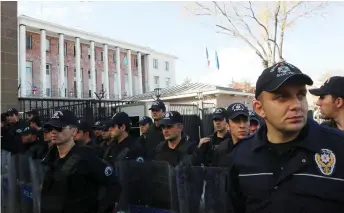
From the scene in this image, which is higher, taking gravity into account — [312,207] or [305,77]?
[305,77]

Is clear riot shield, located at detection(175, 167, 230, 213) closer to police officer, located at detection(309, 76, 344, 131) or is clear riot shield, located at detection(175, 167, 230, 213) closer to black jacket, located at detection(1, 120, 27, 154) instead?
police officer, located at detection(309, 76, 344, 131)

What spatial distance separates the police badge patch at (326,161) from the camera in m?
1.60

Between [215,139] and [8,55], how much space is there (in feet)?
20.8

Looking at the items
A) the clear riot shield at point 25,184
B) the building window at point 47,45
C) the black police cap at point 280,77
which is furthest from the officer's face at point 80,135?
the building window at point 47,45

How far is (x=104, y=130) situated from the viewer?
249 inches

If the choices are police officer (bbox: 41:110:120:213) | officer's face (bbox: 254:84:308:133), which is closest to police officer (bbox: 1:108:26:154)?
police officer (bbox: 41:110:120:213)

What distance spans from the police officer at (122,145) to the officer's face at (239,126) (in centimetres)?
115

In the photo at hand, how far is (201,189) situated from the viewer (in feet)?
9.52

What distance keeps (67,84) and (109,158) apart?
37836mm

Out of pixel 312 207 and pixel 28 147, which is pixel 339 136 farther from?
pixel 28 147

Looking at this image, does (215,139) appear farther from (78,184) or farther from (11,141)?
(11,141)

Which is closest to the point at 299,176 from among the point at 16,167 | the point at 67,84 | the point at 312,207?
the point at 312,207

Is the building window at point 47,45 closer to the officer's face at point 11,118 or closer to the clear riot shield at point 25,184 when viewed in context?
the officer's face at point 11,118

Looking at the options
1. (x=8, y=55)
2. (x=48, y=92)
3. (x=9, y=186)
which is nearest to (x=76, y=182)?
(x=9, y=186)
